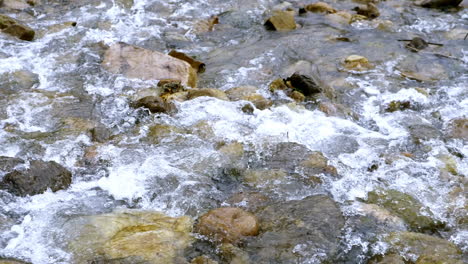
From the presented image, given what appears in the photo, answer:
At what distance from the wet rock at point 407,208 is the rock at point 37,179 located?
8.58ft

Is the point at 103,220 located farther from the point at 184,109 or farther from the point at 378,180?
the point at 378,180

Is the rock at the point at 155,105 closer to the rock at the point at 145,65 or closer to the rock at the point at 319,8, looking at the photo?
the rock at the point at 145,65

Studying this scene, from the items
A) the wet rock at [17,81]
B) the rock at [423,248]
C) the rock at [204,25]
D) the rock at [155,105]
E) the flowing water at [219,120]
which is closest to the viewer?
the rock at [423,248]

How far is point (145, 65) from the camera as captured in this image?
6297 mm

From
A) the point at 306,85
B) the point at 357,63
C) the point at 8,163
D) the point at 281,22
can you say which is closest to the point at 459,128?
the point at 306,85

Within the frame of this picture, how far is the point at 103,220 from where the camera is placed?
3811 mm

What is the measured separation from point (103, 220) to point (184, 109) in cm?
200

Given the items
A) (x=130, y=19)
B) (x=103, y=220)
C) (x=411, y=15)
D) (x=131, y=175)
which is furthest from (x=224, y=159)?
(x=411, y=15)

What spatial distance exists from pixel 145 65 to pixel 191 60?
622mm

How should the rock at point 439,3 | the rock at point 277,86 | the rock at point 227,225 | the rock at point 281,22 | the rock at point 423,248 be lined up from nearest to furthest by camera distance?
the rock at point 423,248 → the rock at point 227,225 → the rock at point 277,86 → the rock at point 281,22 → the rock at point 439,3

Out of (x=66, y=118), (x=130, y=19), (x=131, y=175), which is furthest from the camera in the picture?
(x=130, y=19)

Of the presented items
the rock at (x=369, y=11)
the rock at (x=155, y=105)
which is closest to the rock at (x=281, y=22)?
the rock at (x=369, y=11)

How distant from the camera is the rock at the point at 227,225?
12.1 feet

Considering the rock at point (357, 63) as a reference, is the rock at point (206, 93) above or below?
above
